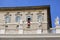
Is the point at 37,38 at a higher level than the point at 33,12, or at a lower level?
lower

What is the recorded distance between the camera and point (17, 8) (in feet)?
112

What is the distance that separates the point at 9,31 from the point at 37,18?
6295 millimetres

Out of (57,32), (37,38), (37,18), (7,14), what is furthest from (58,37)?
(7,14)

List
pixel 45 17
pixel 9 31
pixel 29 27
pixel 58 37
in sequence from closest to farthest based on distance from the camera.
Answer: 1. pixel 58 37
2. pixel 9 31
3. pixel 29 27
4. pixel 45 17

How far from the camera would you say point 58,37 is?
1041 inches

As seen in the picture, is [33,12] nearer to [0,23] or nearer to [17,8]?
[17,8]

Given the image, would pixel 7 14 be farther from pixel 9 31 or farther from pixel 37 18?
pixel 9 31

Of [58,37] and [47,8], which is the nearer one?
[58,37]

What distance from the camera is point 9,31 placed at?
92.4 feet

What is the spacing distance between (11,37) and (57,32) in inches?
196

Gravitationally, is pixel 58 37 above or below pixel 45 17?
below

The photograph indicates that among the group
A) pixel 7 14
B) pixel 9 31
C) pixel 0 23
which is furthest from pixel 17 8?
pixel 9 31

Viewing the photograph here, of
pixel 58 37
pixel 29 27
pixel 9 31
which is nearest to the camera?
pixel 58 37

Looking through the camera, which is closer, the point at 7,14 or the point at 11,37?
the point at 11,37
